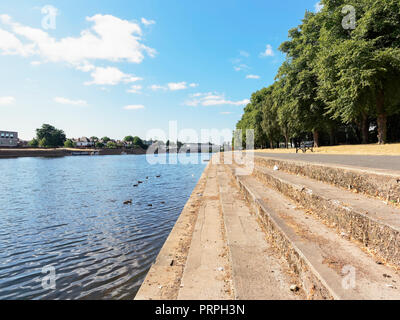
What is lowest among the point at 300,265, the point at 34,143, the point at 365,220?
the point at 300,265

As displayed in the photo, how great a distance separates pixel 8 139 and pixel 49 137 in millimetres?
26647

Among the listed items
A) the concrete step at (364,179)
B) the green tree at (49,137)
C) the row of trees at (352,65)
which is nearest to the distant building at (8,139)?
the green tree at (49,137)

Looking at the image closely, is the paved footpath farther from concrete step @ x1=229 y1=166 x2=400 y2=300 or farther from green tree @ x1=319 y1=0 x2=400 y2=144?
green tree @ x1=319 y1=0 x2=400 y2=144

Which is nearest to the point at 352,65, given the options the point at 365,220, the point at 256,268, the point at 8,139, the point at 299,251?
the point at 365,220

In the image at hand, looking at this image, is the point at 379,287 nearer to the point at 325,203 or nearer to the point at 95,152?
the point at 325,203

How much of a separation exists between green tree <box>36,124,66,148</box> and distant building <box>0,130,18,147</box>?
15166 mm

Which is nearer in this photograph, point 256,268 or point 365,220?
point 365,220

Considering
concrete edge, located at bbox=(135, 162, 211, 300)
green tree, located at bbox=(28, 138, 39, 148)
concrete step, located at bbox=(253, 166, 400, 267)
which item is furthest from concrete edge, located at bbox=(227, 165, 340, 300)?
green tree, located at bbox=(28, 138, 39, 148)

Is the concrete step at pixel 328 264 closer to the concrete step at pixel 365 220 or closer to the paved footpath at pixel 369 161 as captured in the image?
the concrete step at pixel 365 220

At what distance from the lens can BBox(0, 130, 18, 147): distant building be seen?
145613mm

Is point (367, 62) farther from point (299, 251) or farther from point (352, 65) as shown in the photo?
point (299, 251)

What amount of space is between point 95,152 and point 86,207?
159764 millimetres

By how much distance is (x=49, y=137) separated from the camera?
151 metres

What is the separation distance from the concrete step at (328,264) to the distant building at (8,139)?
188655mm
